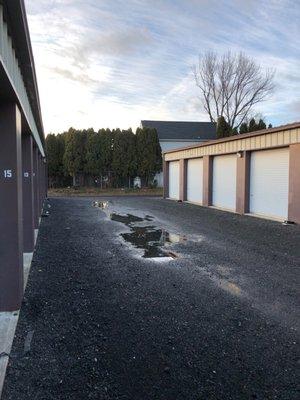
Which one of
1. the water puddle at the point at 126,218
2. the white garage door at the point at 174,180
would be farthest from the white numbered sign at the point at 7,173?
the white garage door at the point at 174,180

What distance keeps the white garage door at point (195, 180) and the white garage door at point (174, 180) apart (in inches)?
93.5

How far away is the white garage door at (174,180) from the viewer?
28625 mm

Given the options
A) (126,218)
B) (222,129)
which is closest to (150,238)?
(126,218)

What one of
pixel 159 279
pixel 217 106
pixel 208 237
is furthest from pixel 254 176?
pixel 217 106

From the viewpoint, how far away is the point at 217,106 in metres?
53.1

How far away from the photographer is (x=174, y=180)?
29.3m

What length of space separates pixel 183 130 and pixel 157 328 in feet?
144

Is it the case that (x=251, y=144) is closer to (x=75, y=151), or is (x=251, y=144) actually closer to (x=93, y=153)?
(x=93, y=153)

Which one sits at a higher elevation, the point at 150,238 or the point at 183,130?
the point at 183,130

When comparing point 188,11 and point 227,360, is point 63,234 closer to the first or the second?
point 188,11

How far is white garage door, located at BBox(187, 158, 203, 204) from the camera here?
24.0 metres

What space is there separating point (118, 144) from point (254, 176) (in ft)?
75.2

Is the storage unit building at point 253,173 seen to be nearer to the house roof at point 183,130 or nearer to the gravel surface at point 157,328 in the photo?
the gravel surface at point 157,328

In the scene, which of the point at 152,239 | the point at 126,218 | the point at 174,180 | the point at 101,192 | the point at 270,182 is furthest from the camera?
the point at 101,192
